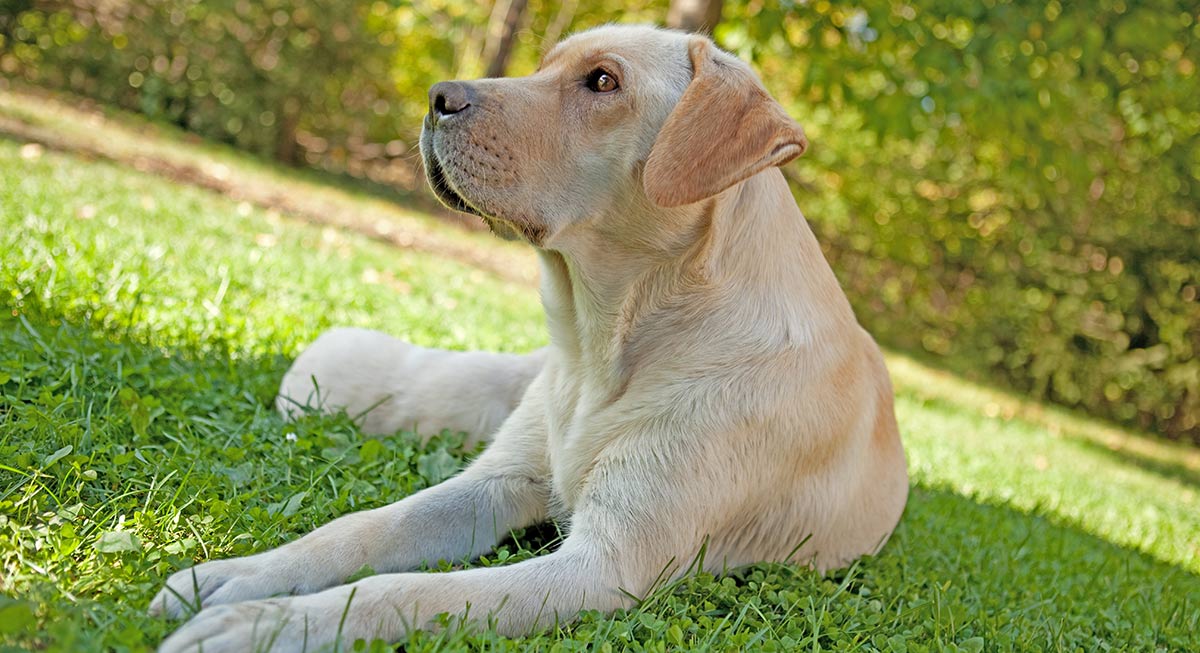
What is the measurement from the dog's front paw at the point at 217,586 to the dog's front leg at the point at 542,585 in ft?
0.54

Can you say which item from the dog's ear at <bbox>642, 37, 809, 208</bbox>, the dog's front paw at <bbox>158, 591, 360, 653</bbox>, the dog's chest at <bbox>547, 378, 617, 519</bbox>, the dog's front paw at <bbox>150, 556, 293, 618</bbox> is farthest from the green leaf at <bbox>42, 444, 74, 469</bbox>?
the dog's ear at <bbox>642, 37, 809, 208</bbox>

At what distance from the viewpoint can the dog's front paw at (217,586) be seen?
2275 mm

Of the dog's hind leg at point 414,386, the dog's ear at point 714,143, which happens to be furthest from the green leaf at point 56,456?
the dog's ear at point 714,143

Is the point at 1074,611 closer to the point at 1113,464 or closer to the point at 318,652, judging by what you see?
the point at 318,652

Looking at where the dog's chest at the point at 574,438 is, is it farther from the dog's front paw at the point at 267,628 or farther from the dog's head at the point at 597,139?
the dog's front paw at the point at 267,628

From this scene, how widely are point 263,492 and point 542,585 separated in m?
1.09

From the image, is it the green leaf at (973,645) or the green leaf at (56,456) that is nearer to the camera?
the green leaf at (56,456)

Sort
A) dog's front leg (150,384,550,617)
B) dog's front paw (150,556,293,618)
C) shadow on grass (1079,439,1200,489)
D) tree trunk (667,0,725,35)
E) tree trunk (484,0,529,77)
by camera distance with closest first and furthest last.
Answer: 1. dog's front paw (150,556,293,618)
2. dog's front leg (150,384,550,617)
3. shadow on grass (1079,439,1200,489)
4. tree trunk (667,0,725,35)
5. tree trunk (484,0,529,77)

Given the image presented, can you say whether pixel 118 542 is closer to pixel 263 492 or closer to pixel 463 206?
pixel 263 492

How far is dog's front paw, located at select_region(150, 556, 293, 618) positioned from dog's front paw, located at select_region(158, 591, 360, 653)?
14 cm

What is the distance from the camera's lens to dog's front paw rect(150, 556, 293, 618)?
→ 7.47 ft

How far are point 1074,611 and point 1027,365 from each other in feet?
41.1

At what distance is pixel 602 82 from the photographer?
123 inches

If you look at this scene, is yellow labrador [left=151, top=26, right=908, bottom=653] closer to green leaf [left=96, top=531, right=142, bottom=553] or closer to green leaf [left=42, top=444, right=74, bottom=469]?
Result: green leaf [left=96, top=531, right=142, bottom=553]
